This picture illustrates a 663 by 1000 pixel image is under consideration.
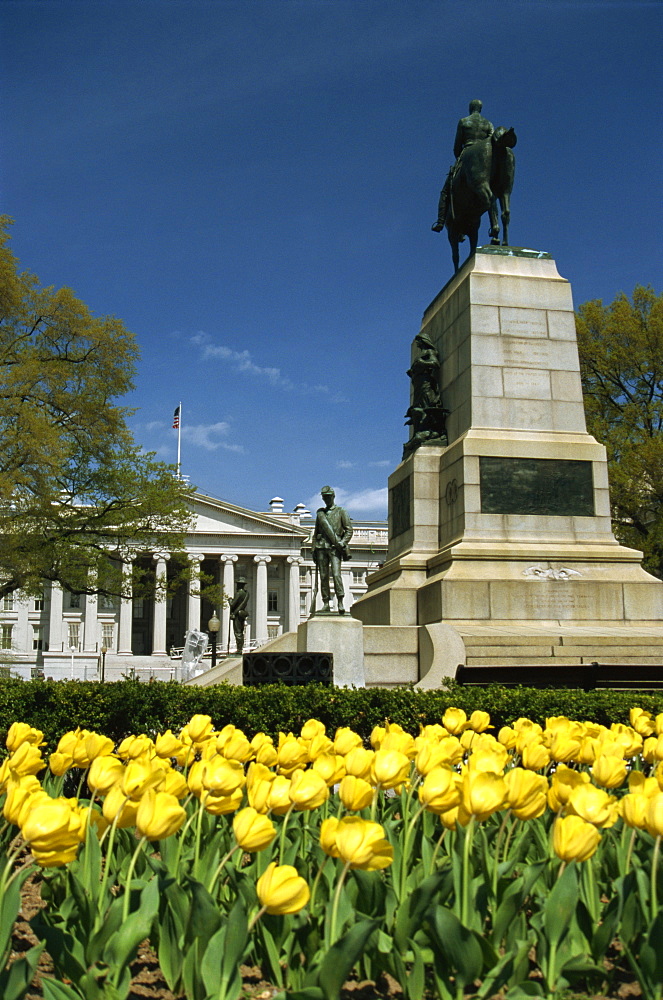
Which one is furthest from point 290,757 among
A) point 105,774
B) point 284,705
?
point 284,705

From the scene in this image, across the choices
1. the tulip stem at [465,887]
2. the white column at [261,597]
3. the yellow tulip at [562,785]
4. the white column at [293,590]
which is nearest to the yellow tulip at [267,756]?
the tulip stem at [465,887]

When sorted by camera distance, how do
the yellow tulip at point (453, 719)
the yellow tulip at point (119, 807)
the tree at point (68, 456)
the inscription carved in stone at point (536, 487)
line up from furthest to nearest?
the tree at point (68, 456) → the inscription carved in stone at point (536, 487) → the yellow tulip at point (453, 719) → the yellow tulip at point (119, 807)

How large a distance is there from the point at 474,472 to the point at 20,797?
14190 mm

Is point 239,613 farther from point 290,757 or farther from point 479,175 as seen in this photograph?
point 290,757

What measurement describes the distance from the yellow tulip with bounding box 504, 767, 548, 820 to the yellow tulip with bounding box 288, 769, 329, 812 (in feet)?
2.02

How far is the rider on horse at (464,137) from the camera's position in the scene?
62.9ft

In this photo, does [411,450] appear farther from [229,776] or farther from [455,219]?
[229,776]

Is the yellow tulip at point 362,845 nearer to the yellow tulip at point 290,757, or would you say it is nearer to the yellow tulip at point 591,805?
the yellow tulip at point 591,805

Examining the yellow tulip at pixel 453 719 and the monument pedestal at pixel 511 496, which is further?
the monument pedestal at pixel 511 496

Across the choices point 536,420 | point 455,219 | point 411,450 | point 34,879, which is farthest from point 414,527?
point 34,879

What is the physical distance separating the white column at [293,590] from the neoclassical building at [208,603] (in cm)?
10

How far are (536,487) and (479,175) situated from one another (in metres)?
6.99

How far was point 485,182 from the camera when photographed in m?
19.1

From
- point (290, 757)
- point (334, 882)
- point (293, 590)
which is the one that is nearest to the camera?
point (334, 882)
